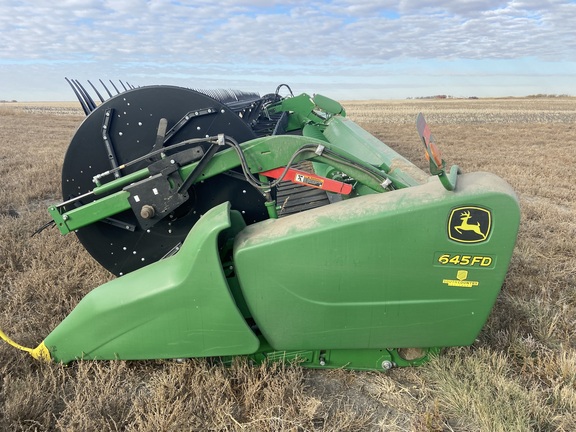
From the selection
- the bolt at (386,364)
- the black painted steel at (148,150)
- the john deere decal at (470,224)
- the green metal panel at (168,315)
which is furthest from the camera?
the black painted steel at (148,150)

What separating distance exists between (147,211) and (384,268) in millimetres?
1450

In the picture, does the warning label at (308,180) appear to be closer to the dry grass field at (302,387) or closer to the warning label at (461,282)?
the warning label at (461,282)

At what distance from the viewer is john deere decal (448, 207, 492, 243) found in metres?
2.03

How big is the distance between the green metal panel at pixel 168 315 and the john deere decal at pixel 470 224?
43.1 inches

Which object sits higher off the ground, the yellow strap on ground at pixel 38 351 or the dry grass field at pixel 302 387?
the yellow strap on ground at pixel 38 351

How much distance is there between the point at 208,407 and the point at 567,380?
1911 millimetres

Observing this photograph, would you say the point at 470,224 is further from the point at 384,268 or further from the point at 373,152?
the point at 373,152

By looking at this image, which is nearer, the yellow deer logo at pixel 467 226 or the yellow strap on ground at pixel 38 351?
the yellow deer logo at pixel 467 226

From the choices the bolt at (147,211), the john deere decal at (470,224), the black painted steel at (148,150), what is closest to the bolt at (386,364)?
the john deere decal at (470,224)

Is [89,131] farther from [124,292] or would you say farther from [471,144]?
[471,144]

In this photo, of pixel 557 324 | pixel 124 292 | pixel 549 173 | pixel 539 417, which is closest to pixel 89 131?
pixel 124 292

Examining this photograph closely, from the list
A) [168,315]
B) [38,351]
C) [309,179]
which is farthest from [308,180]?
[38,351]

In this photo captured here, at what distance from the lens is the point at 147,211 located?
2625 mm

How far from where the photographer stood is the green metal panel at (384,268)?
206 centimetres
